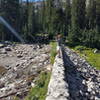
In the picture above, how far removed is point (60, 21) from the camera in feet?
223

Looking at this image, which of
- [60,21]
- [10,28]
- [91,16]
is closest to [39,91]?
[10,28]

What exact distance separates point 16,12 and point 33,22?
9913 mm

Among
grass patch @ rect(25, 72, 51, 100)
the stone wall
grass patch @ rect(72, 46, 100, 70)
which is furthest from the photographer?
grass patch @ rect(72, 46, 100, 70)

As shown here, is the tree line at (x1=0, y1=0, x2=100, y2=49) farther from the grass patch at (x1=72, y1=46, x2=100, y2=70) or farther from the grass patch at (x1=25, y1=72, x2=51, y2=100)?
the grass patch at (x1=25, y1=72, x2=51, y2=100)

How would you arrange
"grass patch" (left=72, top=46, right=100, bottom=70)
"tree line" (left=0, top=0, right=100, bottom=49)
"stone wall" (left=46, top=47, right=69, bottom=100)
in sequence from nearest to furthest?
"stone wall" (left=46, top=47, right=69, bottom=100), "grass patch" (left=72, top=46, right=100, bottom=70), "tree line" (left=0, top=0, right=100, bottom=49)

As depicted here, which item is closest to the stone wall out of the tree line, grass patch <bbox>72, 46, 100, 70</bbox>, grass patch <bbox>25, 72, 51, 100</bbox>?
grass patch <bbox>25, 72, 51, 100</bbox>

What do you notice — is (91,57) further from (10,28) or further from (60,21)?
(60,21)

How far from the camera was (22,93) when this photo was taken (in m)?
15.4

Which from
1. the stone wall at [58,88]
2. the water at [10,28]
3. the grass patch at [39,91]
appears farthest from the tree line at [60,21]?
the stone wall at [58,88]

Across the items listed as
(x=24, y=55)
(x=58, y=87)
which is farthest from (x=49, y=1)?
(x=58, y=87)

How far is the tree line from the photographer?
5469 centimetres

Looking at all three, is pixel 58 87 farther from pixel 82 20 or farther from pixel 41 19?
pixel 41 19

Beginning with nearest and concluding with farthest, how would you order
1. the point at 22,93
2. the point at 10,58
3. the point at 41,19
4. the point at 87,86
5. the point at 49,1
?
1. the point at 22,93
2. the point at 87,86
3. the point at 10,58
4. the point at 49,1
5. the point at 41,19

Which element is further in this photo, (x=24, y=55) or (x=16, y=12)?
(x=16, y=12)
